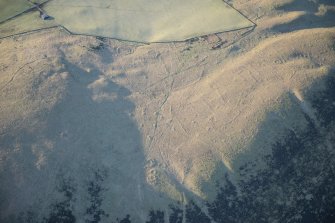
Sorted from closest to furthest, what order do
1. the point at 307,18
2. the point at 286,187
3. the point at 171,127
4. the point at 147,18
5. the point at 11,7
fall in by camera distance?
the point at 286,187 < the point at 171,127 < the point at 307,18 < the point at 147,18 < the point at 11,7

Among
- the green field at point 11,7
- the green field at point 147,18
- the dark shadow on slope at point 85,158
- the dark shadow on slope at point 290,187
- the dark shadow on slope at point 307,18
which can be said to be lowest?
the dark shadow on slope at point 290,187

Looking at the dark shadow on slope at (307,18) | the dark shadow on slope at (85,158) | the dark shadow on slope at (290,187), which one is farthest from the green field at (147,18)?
the dark shadow on slope at (290,187)

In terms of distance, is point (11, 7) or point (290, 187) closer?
point (290, 187)

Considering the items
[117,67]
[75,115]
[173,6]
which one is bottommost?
[75,115]

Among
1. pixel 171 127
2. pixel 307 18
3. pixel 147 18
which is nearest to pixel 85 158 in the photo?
pixel 171 127

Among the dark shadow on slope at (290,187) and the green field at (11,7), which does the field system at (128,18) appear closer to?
the green field at (11,7)

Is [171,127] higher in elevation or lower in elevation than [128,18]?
lower

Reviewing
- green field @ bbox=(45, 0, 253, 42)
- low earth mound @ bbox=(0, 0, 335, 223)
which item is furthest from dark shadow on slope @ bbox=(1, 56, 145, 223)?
green field @ bbox=(45, 0, 253, 42)

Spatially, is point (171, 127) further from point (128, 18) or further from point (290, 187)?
point (128, 18)

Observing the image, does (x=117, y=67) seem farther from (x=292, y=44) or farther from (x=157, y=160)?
(x=292, y=44)

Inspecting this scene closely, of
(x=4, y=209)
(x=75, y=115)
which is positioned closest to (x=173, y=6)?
(x=75, y=115)

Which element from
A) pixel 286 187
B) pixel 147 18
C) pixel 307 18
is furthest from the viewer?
pixel 147 18
